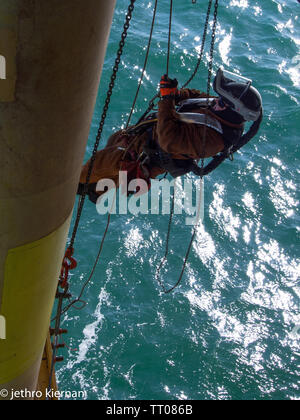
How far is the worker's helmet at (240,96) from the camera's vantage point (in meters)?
5.94

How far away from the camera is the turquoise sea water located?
12.4 metres

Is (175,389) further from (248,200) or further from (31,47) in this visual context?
(31,47)

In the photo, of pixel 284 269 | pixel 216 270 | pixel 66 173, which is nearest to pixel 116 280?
pixel 216 270

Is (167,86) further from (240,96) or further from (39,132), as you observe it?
(39,132)

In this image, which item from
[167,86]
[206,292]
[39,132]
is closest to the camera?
[39,132]

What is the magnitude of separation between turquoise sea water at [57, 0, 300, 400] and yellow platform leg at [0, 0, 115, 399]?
8453mm

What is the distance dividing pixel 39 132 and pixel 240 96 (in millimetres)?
3391

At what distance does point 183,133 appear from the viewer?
5922mm

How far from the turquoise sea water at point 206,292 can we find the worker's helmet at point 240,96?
324 inches

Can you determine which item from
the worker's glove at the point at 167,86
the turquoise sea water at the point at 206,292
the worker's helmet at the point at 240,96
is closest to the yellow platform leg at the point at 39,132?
the worker's glove at the point at 167,86

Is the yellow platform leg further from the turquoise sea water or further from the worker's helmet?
the turquoise sea water

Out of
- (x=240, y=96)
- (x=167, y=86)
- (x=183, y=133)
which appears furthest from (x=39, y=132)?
(x=240, y=96)

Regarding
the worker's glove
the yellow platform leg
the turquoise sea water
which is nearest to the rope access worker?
the worker's glove

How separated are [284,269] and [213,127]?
951cm
